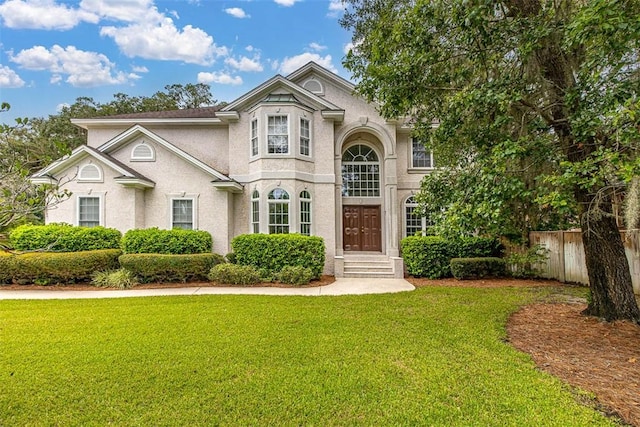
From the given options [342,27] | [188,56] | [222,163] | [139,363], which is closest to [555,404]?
[139,363]

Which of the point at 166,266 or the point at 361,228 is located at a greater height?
the point at 361,228

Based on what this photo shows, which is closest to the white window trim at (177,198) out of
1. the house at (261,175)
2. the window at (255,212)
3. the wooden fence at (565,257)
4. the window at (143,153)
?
the house at (261,175)

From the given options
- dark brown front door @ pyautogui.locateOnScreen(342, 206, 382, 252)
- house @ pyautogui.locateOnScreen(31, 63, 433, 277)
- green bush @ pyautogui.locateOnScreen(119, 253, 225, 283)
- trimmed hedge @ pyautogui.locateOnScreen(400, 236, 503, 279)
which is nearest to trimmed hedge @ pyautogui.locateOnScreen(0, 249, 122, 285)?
green bush @ pyautogui.locateOnScreen(119, 253, 225, 283)

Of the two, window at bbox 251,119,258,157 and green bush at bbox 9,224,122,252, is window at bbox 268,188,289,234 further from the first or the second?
green bush at bbox 9,224,122,252

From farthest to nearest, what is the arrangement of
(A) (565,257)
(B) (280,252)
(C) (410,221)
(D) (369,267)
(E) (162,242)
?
(C) (410,221) < (D) (369,267) < (E) (162,242) < (B) (280,252) < (A) (565,257)

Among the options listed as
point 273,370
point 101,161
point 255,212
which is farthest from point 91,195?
point 273,370

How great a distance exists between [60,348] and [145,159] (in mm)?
9708

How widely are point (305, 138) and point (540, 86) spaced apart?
29.1ft

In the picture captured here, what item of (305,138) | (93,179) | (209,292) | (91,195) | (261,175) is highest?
(305,138)

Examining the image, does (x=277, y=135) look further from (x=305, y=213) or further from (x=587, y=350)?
(x=587, y=350)

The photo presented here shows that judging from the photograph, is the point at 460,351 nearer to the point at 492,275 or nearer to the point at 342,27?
the point at 492,275

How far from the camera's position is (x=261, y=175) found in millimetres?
12688

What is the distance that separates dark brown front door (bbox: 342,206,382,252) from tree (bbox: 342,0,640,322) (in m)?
7.63

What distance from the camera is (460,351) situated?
4.85 metres
